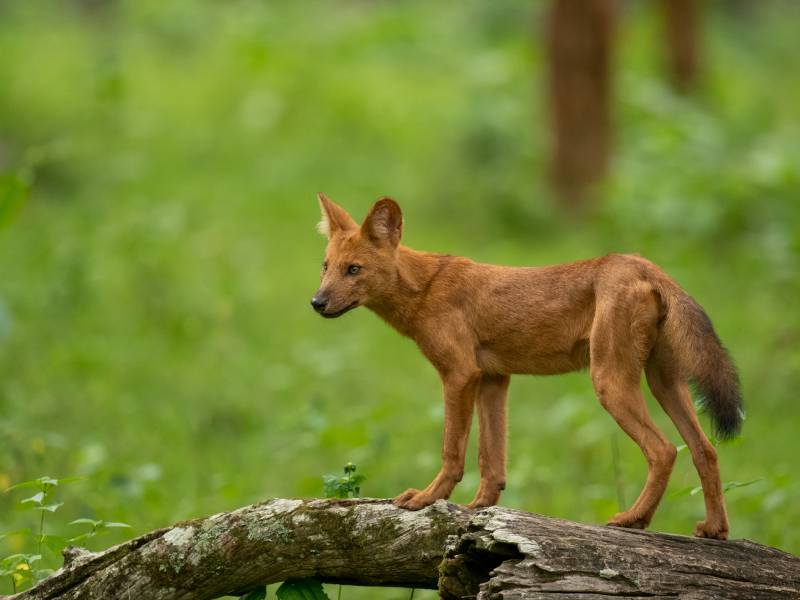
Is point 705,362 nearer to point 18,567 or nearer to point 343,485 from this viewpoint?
point 343,485

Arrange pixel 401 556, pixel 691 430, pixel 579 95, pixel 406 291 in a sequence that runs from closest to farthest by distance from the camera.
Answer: pixel 401 556, pixel 691 430, pixel 406 291, pixel 579 95

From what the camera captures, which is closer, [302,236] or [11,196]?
[11,196]

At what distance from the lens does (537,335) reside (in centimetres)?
599

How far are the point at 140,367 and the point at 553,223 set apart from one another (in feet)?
23.2

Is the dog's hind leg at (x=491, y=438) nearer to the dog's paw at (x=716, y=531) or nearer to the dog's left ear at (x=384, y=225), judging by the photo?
the dog's left ear at (x=384, y=225)

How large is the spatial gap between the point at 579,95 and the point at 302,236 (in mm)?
4685

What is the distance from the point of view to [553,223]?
16.6 m

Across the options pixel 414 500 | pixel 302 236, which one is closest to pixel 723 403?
pixel 414 500

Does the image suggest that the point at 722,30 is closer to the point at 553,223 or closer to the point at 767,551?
the point at 553,223

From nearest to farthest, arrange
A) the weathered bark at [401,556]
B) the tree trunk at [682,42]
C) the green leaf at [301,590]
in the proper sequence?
the weathered bark at [401,556], the green leaf at [301,590], the tree trunk at [682,42]

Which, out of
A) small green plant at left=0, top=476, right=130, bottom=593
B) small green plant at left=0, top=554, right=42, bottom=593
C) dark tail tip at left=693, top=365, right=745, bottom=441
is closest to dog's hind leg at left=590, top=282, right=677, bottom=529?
dark tail tip at left=693, top=365, right=745, bottom=441

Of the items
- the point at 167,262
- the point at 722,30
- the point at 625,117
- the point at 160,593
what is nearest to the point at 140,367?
the point at 167,262

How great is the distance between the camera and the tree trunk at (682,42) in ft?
75.7

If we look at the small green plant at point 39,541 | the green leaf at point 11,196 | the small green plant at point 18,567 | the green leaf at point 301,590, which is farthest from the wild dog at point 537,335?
the green leaf at point 11,196
